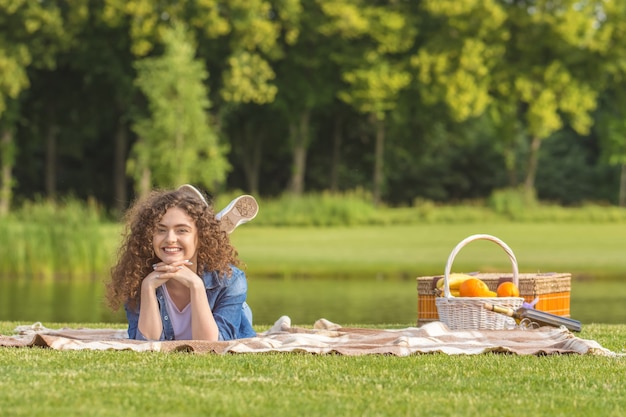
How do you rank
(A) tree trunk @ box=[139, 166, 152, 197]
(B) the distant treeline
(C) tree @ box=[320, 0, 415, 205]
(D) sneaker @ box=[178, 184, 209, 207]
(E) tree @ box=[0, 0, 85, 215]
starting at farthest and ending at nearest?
(C) tree @ box=[320, 0, 415, 205], (E) tree @ box=[0, 0, 85, 215], (B) the distant treeline, (A) tree trunk @ box=[139, 166, 152, 197], (D) sneaker @ box=[178, 184, 209, 207]

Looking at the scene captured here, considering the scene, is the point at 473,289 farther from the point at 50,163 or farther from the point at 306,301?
the point at 50,163

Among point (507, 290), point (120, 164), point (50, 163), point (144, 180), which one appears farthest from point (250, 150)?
point (507, 290)

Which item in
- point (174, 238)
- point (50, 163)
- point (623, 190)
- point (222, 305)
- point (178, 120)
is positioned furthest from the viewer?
point (623, 190)

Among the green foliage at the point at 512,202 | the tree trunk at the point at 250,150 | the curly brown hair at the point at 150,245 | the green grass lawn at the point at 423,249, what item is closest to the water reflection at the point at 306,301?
the green grass lawn at the point at 423,249

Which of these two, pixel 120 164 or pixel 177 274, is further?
pixel 120 164

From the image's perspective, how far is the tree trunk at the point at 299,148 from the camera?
37781 mm

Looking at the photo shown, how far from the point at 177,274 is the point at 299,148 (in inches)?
1264

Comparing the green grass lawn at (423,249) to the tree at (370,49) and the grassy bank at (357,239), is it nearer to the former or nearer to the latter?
the grassy bank at (357,239)

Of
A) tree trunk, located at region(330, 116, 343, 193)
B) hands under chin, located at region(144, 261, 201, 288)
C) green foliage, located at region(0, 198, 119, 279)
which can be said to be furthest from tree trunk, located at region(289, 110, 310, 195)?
hands under chin, located at region(144, 261, 201, 288)

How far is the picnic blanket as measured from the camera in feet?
22.4

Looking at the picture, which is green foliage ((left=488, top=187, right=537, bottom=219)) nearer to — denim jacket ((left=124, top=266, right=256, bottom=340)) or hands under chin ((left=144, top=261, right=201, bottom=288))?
denim jacket ((left=124, top=266, right=256, bottom=340))

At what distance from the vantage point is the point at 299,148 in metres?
38.9

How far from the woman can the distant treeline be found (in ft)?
80.7

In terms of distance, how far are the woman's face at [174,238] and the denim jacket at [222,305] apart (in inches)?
8.7
